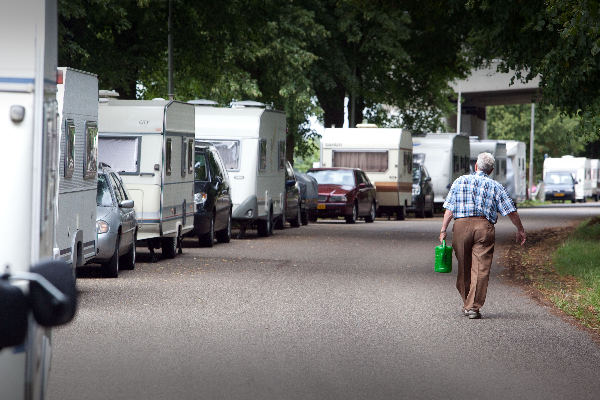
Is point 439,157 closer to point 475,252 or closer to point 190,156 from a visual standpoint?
point 190,156

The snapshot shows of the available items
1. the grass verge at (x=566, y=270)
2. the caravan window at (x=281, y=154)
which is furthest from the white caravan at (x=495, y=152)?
the grass verge at (x=566, y=270)

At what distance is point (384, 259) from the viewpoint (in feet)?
73.4

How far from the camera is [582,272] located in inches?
727

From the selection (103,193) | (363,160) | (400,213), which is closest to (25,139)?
(103,193)

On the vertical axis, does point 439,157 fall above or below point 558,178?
above

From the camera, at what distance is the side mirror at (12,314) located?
4.73 metres

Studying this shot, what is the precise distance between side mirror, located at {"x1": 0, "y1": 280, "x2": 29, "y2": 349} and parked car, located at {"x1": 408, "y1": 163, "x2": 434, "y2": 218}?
127 feet

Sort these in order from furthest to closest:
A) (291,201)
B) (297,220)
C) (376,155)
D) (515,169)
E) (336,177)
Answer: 1. (515,169)
2. (376,155)
3. (336,177)
4. (297,220)
5. (291,201)

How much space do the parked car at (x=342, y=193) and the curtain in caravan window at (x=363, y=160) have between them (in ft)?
8.44

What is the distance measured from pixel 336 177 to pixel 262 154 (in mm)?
9188

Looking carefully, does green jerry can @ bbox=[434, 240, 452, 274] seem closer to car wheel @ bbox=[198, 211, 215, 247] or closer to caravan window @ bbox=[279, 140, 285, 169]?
car wheel @ bbox=[198, 211, 215, 247]

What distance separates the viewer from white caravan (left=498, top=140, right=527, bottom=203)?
195 ft

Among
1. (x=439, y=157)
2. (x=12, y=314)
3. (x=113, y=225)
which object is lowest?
(x=113, y=225)

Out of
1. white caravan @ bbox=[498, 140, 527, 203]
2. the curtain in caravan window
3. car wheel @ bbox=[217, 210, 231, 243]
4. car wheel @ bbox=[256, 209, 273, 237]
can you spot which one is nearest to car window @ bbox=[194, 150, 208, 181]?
car wheel @ bbox=[217, 210, 231, 243]
